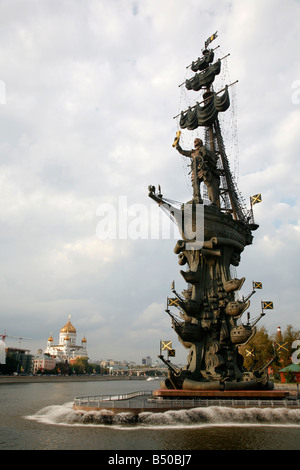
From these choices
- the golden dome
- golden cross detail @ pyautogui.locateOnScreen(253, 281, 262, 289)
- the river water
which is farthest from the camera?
the golden dome

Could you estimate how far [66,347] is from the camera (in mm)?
172375

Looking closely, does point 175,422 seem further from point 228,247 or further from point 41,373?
point 41,373

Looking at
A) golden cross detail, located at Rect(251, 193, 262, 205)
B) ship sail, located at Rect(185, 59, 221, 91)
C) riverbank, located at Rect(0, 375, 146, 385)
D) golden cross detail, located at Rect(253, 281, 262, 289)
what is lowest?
riverbank, located at Rect(0, 375, 146, 385)

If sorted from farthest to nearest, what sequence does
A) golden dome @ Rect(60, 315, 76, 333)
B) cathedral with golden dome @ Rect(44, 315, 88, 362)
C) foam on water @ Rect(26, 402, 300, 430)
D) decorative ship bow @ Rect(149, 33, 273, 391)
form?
golden dome @ Rect(60, 315, 76, 333), cathedral with golden dome @ Rect(44, 315, 88, 362), decorative ship bow @ Rect(149, 33, 273, 391), foam on water @ Rect(26, 402, 300, 430)

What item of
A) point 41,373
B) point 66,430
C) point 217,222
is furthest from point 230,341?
point 41,373

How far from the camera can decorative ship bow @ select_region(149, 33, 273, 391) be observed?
31.7m

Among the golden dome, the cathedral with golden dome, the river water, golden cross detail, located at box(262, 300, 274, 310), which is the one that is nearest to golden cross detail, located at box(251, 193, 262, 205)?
golden cross detail, located at box(262, 300, 274, 310)

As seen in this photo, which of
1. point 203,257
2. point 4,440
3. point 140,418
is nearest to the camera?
point 4,440

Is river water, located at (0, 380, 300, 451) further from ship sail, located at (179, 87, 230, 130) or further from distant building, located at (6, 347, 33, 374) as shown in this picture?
distant building, located at (6, 347, 33, 374)

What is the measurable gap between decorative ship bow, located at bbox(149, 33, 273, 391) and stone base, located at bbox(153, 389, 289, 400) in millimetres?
655

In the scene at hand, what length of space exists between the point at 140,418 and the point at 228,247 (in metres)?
19.4

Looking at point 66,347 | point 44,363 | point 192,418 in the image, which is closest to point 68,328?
point 66,347

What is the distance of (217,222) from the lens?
3662 cm

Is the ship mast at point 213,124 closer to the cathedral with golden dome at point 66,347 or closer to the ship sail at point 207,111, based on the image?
the ship sail at point 207,111
